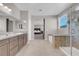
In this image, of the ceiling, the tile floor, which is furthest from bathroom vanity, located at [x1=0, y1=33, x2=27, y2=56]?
the ceiling

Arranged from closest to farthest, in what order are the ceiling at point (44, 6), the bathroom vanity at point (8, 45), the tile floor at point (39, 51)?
the bathroom vanity at point (8, 45) → the tile floor at point (39, 51) → the ceiling at point (44, 6)

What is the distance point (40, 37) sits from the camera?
11.4 meters

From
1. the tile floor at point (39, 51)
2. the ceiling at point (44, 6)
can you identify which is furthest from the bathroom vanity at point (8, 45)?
the ceiling at point (44, 6)

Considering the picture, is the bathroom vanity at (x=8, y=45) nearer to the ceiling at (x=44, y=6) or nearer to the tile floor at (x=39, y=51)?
the tile floor at (x=39, y=51)

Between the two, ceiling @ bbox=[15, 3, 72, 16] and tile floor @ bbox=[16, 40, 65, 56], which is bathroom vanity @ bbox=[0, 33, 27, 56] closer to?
tile floor @ bbox=[16, 40, 65, 56]

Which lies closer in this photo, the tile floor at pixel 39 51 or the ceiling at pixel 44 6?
the tile floor at pixel 39 51

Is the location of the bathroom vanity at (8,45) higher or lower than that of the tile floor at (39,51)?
higher

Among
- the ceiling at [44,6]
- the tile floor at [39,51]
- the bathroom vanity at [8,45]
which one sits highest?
the ceiling at [44,6]

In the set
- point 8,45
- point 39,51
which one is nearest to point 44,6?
point 39,51

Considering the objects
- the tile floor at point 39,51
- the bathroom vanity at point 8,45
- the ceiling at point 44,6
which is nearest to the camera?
the bathroom vanity at point 8,45

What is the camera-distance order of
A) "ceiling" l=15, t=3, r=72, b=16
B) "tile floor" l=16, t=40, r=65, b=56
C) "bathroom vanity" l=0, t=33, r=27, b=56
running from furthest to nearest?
"ceiling" l=15, t=3, r=72, b=16 < "tile floor" l=16, t=40, r=65, b=56 < "bathroom vanity" l=0, t=33, r=27, b=56

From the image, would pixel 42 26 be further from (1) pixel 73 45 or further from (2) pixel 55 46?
(1) pixel 73 45

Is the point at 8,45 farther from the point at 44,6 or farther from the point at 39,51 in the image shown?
the point at 44,6

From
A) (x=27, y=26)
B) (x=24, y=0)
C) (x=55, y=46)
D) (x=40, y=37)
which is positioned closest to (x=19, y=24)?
(x=27, y=26)
